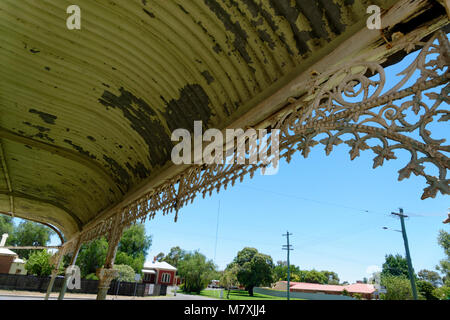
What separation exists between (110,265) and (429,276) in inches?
2731

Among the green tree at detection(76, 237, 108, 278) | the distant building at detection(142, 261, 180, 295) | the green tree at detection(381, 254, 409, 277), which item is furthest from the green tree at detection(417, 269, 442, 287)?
the green tree at detection(76, 237, 108, 278)

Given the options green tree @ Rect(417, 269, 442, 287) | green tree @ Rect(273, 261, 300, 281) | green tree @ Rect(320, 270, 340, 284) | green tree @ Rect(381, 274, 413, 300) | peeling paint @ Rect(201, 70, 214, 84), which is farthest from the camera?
green tree @ Rect(320, 270, 340, 284)

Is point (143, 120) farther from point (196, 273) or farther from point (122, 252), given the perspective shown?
point (196, 273)

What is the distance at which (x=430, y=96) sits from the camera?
1.08 metres

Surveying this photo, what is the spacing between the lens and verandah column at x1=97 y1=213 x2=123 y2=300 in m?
4.41

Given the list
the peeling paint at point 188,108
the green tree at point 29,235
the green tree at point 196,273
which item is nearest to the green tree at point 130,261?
the green tree at point 196,273

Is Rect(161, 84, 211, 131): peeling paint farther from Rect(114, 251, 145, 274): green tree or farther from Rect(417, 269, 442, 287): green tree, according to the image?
Rect(417, 269, 442, 287): green tree

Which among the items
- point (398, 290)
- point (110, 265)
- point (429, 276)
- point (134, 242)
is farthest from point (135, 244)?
point (429, 276)

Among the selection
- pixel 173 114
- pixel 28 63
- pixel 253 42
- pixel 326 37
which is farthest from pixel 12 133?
pixel 326 37

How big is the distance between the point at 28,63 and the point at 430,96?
3419mm

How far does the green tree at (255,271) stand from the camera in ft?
144

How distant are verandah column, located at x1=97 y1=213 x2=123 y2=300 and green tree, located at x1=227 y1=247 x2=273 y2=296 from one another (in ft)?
144

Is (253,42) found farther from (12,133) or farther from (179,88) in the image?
(12,133)
